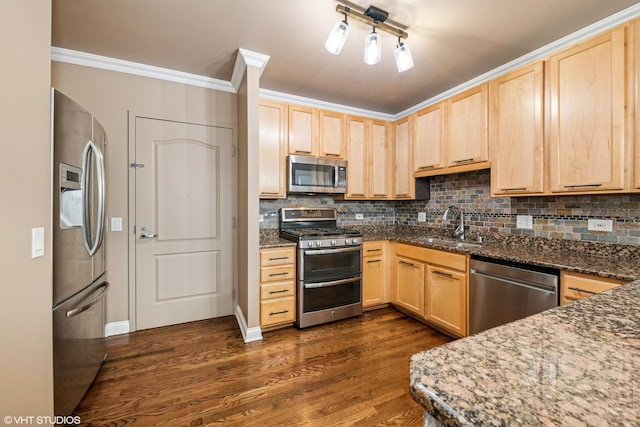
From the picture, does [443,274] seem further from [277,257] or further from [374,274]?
[277,257]

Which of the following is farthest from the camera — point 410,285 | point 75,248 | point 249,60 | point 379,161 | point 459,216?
point 379,161

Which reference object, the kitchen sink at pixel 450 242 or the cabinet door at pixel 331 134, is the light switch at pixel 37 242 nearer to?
the cabinet door at pixel 331 134

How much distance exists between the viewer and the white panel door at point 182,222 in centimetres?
267

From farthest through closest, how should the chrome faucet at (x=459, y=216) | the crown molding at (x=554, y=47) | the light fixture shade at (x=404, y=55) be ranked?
1. the chrome faucet at (x=459, y=216)
2. the light fixture shade at (x=404, y=55)
3. the crown molding at (x=554, y=47)

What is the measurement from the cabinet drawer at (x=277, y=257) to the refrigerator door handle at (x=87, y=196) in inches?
48.3

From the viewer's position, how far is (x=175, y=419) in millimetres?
1566

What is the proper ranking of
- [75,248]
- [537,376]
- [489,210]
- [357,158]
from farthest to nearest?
1. [357,158]
2. [489,210]
3. [75,248]
4. [537,376]

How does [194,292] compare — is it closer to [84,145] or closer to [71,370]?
[71,370]

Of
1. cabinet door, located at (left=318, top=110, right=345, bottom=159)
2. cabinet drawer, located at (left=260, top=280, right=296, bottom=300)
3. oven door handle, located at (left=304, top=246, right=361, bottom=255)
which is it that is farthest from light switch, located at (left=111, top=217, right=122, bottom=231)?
cabinet door, located at (left=318, top=110, right=345, bottom=159)

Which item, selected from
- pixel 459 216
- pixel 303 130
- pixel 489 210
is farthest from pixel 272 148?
pixel 489 210

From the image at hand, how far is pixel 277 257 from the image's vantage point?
2.67 meters

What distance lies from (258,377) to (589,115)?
288 cm

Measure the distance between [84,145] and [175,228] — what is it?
1263mm

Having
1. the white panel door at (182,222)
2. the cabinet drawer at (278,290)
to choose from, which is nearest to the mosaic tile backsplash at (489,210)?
the white panel door at (182,222)
